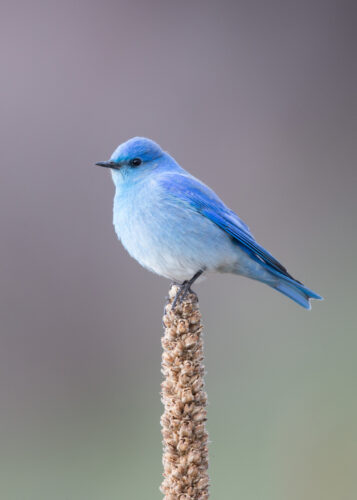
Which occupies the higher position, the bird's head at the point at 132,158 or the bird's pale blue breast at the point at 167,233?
the bird's head at the point at 132,158

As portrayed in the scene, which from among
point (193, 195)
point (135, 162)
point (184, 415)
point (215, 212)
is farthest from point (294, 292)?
point (184, 415)

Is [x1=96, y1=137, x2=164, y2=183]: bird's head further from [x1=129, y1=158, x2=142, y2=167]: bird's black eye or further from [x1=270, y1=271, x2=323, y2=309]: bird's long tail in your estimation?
[x1=270, y1=271, x2=323, y2=309]: bird's long tail

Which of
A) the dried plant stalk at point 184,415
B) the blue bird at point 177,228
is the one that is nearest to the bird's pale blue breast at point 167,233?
the blue bird at point 177,228

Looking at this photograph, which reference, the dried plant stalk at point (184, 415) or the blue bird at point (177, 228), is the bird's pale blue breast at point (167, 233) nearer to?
the blue bird at point (177, 228)

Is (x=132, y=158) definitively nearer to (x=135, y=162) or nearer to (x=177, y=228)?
(x=135, y=162)

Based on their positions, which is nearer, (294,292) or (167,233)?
(167,233)
